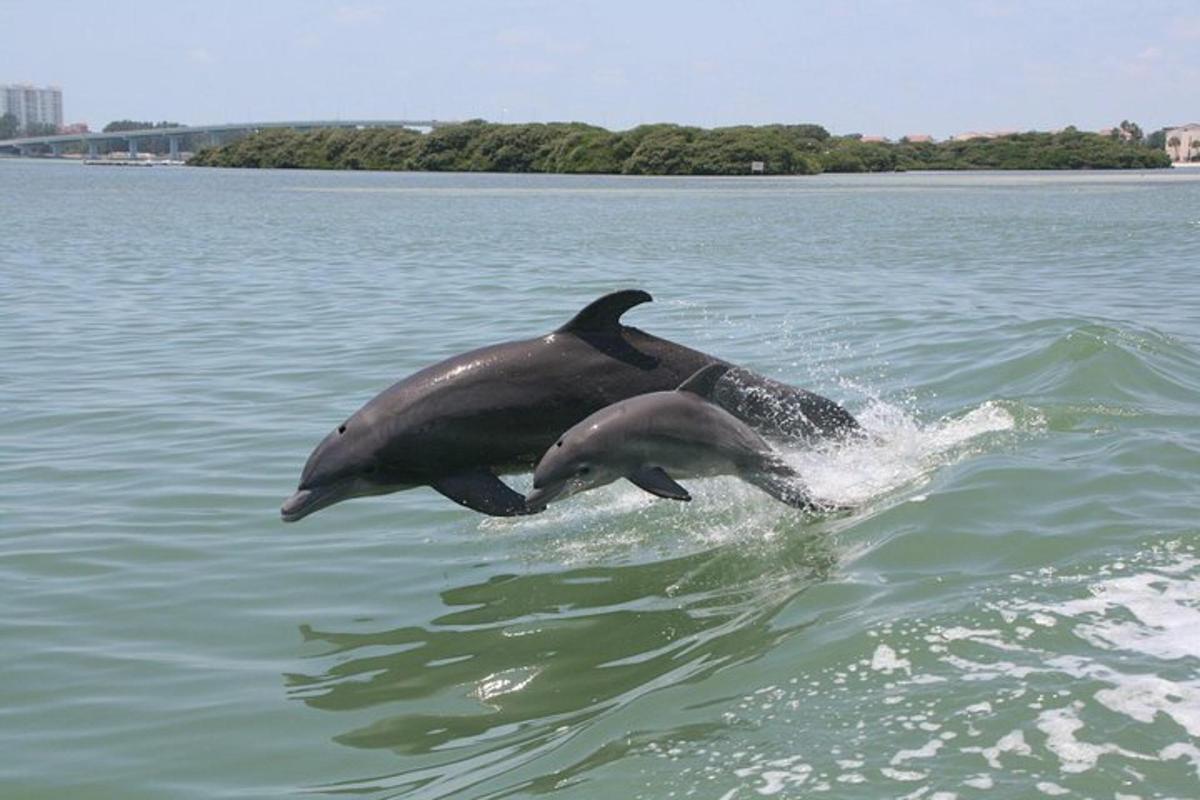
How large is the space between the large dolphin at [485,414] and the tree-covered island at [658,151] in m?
119

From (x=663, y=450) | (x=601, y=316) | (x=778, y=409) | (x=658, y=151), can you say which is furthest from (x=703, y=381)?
(x=658, y=151)

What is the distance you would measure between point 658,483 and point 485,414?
1.08 meters

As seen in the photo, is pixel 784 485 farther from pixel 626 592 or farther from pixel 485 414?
pixel 485 414

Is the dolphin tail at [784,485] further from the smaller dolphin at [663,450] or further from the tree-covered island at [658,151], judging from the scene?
the tree-covered island at [658,151]

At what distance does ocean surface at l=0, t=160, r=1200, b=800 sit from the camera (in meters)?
5.64

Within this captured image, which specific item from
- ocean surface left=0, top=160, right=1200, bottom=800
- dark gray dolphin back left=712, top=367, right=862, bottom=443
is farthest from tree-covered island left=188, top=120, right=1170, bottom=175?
dark gray dolphin back left=712, top=367, right=862, bottom=443

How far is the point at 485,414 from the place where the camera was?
8266mm

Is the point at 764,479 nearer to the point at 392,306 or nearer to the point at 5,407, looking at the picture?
the point at 5,407

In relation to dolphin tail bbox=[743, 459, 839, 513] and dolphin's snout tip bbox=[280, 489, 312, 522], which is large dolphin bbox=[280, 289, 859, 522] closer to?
dolphin's snout tip bbox=[280, 489, 312, 522]

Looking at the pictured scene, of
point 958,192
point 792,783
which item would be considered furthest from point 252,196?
point 792,783

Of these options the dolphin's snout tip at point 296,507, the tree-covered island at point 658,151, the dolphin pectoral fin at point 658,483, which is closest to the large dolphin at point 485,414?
the dolphin's snout tip at point 296,507

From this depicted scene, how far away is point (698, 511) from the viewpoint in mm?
9500

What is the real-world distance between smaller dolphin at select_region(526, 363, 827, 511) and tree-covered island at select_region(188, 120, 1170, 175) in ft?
389

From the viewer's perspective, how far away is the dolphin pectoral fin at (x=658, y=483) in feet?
25.7
